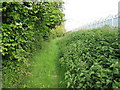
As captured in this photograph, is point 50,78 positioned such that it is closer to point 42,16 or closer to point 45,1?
point 42,16

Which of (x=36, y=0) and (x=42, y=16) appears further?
(x=42, y=16)

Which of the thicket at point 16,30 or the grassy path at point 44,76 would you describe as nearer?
the thicket at point 16,30

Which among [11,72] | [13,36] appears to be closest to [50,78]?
[11,72]

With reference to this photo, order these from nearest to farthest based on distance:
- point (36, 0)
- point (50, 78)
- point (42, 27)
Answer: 1. point (36, 0)
2. point (50, 78)
3. point (42, 27)

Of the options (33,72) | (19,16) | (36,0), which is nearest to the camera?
(19,16)

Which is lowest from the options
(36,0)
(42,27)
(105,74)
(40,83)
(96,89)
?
(40,83)

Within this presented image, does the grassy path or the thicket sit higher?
the thicket

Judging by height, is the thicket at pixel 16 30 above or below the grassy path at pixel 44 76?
above

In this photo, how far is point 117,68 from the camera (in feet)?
6.28

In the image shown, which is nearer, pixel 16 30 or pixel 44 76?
pixel 16 30

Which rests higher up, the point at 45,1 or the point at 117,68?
the point at 45,1

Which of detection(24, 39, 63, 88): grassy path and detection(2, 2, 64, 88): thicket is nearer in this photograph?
detection(2, 2, 64, 88): thicket

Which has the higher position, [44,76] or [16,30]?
[16,30]

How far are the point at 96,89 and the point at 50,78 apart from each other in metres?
2.18
